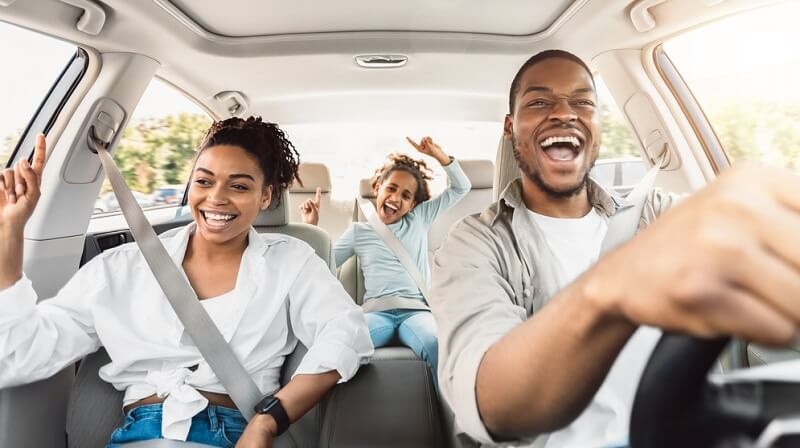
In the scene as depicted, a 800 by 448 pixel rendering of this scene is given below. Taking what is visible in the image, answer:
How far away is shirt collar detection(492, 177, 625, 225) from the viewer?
4.45 feet

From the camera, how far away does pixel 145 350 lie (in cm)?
144

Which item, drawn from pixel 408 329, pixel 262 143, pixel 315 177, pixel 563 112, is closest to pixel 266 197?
pixel 262 143

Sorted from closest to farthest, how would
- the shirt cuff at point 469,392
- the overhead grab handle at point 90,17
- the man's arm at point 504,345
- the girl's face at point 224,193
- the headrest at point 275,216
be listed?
the man's arm at point 504,345 < the shirt cuff at point 469,392 < the girl's face at point 224,193 < the overhead grab handle at point 90,17 < the headrest at point 275,216

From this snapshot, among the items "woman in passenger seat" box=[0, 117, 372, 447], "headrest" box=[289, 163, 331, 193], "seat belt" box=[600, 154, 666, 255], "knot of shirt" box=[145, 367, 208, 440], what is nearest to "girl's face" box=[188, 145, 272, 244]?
"woman in passenger seat" box=[0, 117, 372, 447]

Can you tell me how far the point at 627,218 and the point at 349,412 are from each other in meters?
0.85

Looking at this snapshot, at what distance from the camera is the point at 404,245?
3.06 m

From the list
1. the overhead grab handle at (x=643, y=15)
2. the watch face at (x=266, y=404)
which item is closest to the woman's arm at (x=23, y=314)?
the watch face at (x=266, y=404)

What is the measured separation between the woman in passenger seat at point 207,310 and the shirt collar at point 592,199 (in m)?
0.55

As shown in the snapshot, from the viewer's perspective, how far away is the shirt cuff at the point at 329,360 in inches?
56.9

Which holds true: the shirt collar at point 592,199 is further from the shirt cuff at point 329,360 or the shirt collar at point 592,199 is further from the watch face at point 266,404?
the watch face at point 266,404

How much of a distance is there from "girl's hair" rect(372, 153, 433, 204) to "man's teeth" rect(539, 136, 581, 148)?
1.74m

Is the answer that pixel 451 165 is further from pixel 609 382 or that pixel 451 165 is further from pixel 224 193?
pixel 609 382

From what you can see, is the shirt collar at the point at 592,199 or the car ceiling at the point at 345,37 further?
the car ceiling at the point at 345,37

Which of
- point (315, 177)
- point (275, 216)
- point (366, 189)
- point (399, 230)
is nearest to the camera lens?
point (275, 216)
